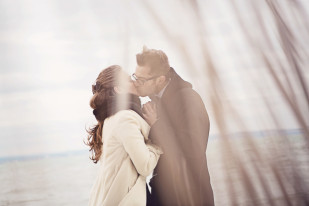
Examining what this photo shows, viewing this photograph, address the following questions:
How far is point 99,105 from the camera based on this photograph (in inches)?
50.2

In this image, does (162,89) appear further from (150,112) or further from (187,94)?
(187,94)

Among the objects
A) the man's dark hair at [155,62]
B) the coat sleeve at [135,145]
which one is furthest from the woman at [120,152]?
the man's dark hair at [155,62]

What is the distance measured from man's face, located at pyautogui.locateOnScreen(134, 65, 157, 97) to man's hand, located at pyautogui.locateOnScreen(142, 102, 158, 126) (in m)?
0.05

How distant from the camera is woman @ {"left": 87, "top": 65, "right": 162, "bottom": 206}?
1.15m

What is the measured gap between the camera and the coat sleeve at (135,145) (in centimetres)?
113

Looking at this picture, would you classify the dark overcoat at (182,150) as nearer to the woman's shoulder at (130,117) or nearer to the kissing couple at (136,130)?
the kissing couple at (136,130)

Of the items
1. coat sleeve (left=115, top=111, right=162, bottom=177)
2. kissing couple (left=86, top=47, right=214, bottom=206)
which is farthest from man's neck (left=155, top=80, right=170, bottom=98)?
coat sleeve (left=115, top=111, right=162, bottom=177)

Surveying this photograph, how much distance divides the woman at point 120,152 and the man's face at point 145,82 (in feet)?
0.21

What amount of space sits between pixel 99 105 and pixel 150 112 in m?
0.18

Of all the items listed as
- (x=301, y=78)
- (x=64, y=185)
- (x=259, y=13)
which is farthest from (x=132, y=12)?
(x=64, y=185)

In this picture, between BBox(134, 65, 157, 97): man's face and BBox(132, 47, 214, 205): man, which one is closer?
BBox(132, 47, 214, 205): man

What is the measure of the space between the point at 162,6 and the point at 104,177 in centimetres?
75

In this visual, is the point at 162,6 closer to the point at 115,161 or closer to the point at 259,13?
the point at 259,13

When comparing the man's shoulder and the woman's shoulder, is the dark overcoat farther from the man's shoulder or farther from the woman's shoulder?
the woman's shoulder
